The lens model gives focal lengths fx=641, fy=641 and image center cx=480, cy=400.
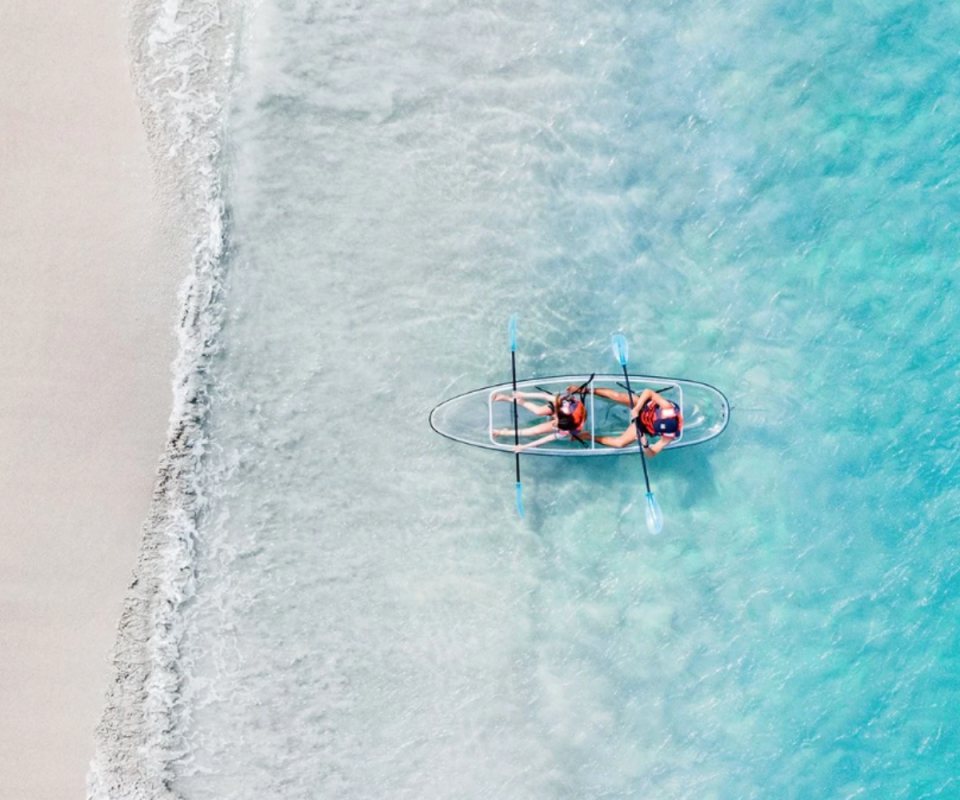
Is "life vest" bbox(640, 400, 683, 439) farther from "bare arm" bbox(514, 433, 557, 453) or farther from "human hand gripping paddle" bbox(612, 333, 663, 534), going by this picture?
"bare arm" bbox(514, 433, 557, 453)

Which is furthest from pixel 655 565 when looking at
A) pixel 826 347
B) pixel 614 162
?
pixel 614 162

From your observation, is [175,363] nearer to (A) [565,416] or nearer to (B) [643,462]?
Result: (A) [565,416]

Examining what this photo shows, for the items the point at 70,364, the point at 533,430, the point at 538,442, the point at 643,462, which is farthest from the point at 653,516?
the point at 70,364

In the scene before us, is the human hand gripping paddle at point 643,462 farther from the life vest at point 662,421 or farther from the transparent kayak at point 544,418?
the transparent kayak at point 544,418

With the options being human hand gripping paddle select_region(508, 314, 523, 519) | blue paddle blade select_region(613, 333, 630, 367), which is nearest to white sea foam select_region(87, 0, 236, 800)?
human hand gripping paddle select_region(508, 314, 523, 519)

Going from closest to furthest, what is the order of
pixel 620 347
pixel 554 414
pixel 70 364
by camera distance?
pixel 70 364
pixel 554 414
pixel 620 347

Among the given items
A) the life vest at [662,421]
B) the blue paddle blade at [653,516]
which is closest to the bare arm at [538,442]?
the life vest at [662,421]

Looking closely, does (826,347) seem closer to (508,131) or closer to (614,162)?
(614,162)
